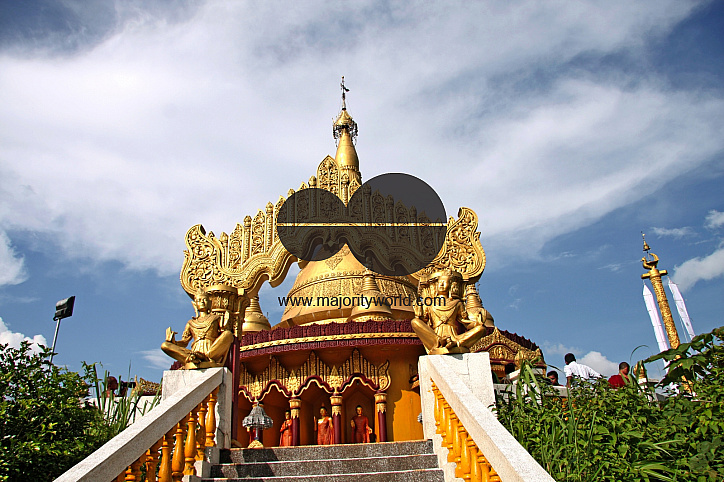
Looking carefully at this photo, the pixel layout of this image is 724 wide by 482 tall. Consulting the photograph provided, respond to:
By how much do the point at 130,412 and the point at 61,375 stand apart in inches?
50.7

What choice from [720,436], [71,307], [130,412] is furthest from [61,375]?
[71,307]

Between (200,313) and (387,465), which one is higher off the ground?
(200,313)

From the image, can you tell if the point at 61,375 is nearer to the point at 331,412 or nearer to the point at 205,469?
the point at 205,469

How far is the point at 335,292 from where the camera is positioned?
14352 mm

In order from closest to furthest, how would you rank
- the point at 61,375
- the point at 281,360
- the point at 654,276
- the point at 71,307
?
the point at 61,375 < the point at 71,307 < the point at 281,360 < the point at 654,276

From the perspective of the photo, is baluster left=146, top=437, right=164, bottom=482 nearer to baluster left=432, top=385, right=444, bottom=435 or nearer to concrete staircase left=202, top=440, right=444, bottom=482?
concrete staircase left=202, top=440, right=444, bottom=482

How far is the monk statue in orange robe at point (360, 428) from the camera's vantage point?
1140 cm

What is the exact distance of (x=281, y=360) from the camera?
12250mm

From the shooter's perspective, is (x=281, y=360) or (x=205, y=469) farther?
(x=281, y=360)

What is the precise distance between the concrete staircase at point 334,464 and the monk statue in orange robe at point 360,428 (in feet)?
20.9

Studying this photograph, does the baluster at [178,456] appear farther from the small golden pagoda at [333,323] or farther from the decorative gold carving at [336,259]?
the decorative gold carving at [336,259]

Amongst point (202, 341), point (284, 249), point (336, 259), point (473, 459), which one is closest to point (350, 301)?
point (336, 259)
